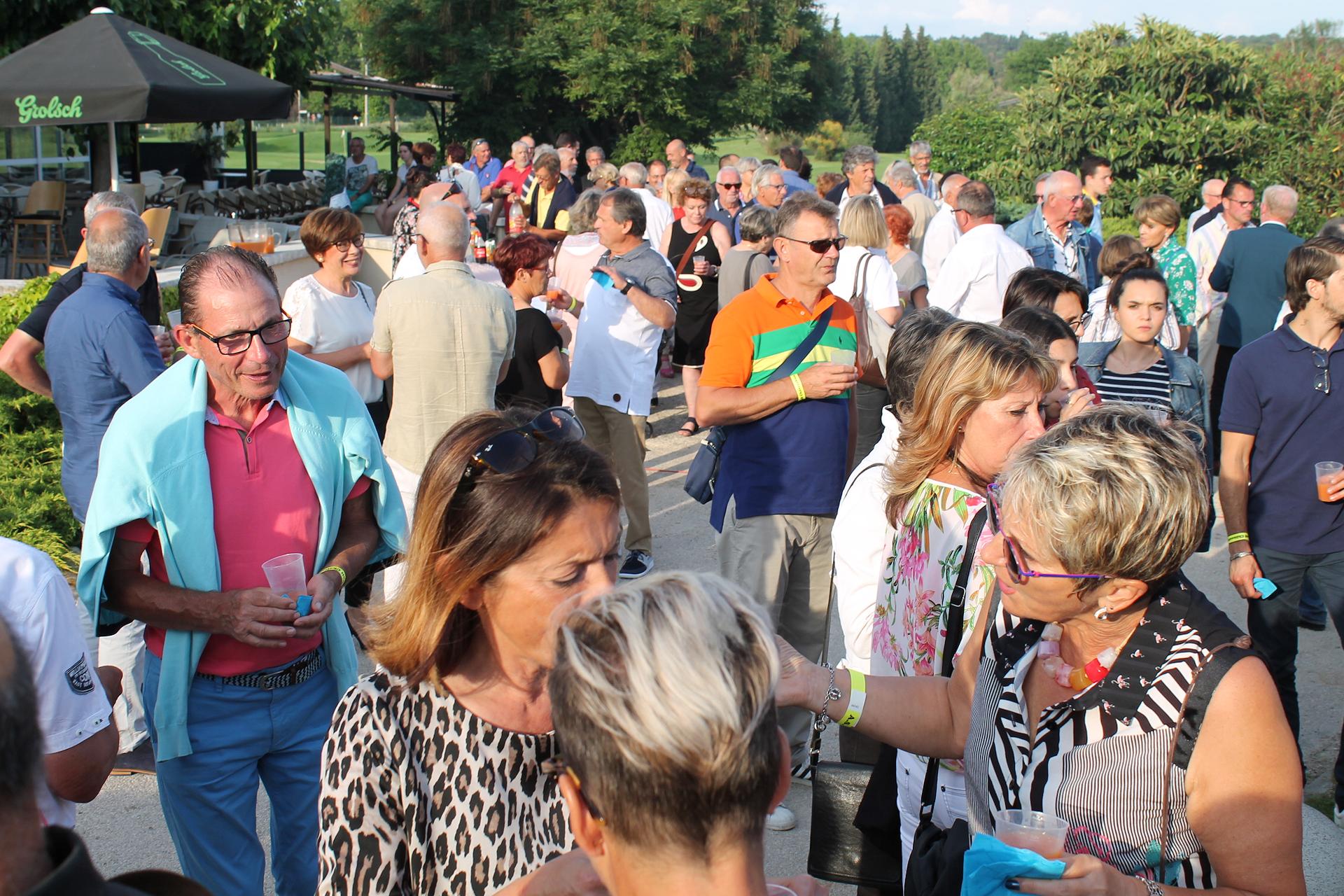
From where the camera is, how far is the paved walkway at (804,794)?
4.18 m

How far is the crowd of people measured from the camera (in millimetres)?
1451

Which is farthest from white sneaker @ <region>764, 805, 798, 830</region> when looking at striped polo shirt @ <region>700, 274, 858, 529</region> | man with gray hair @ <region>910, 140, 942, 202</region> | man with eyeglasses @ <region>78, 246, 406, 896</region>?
man with gray hair @ <region>910, 140, 942, 202</region>

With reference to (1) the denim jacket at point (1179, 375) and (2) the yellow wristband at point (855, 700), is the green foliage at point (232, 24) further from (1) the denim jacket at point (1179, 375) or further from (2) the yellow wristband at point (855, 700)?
(2) the yellow wristband at point (855, 700)

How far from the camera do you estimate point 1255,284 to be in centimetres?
912

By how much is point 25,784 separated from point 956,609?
2267 millimetres

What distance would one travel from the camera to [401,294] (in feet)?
17.7

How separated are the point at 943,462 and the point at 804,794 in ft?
6.47

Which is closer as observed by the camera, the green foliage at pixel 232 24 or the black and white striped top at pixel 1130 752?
the black and white striped top at pixel 1130 752

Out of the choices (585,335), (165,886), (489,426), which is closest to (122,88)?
(585,335)

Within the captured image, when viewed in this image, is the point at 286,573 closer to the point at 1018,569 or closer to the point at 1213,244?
the point at 1018,569

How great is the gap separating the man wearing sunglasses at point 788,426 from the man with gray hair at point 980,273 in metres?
3.44

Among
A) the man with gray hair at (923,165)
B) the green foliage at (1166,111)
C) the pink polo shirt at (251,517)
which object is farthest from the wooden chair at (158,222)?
the green foliage at (1166,111)

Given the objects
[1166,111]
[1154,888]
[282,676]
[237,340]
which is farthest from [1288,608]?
[1166,111]

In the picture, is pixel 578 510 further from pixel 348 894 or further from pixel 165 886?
pixel 165 886
